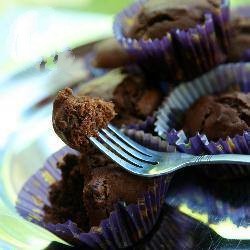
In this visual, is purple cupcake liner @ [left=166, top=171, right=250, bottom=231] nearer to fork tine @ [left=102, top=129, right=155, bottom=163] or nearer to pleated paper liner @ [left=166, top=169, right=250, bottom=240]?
pleated paper liner @ [left=166, top=169, right=250, bottom=240]

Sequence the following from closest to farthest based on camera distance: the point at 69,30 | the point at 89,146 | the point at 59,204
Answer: the point at 89,146 < the point at 59,204 < the point at 69,30

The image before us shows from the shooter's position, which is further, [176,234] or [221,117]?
[221,117]

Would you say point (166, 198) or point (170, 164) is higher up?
point (170, 164)

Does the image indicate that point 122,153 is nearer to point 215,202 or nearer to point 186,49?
point 215,202

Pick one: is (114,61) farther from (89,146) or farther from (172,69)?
(89,146)

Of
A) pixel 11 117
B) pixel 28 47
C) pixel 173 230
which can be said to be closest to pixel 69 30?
pixel 28 47

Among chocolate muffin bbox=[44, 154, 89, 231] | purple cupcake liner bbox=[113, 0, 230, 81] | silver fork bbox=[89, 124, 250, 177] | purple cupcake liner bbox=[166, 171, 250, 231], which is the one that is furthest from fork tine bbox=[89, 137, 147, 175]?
purple cupcake liner bbox=[113, 0, 230, 81]

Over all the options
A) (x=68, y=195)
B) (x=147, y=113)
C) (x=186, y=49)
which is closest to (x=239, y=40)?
(x=186, y=49)
